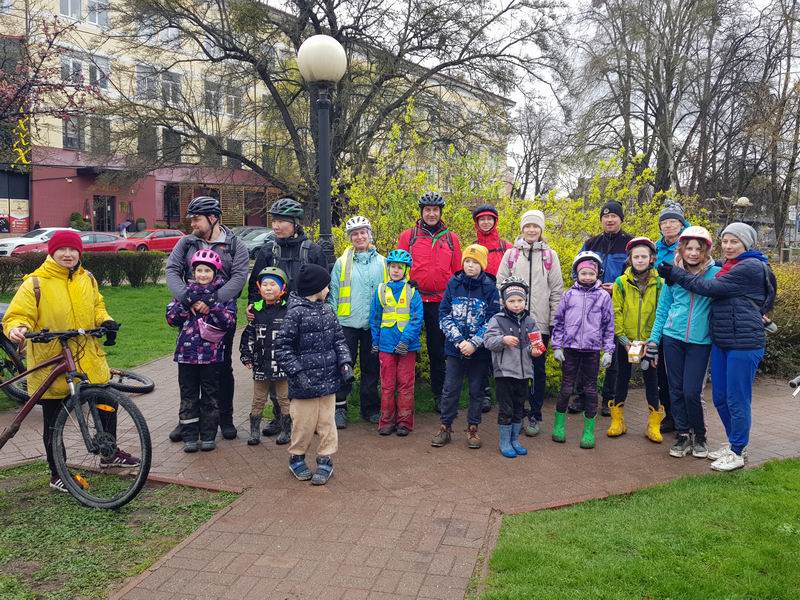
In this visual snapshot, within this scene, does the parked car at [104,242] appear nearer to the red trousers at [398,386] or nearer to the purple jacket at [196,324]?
the purple jacket at [196,324]

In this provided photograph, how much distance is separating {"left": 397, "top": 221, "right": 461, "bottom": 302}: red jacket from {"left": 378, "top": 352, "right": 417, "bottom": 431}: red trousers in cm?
70

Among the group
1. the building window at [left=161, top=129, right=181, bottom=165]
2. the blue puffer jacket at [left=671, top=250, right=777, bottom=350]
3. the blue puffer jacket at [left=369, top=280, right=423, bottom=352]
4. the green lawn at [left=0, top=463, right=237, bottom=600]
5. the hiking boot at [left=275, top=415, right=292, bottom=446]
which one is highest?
the building window at [left=161, top=129, right=181, bottom=165]

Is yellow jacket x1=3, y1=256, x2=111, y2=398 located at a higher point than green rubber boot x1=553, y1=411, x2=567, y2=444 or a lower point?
higher

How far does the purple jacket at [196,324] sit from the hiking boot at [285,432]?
81cm

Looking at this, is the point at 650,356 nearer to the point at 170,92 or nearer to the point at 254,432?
the point at 254,432

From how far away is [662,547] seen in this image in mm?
3574

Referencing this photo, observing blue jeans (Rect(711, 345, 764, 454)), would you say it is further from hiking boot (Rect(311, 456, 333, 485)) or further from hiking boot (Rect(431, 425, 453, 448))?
hiking boot (Rect(311, 456, 333, 485))

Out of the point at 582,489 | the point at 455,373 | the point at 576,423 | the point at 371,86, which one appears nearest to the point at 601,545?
the point at 582,489

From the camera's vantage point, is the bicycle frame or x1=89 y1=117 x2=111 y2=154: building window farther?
x1=89 y1=117 x2=111 y2=154: building window

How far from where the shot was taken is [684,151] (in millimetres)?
24297

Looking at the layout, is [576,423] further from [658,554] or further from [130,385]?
[130,385]

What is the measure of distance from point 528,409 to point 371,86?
12.5 m

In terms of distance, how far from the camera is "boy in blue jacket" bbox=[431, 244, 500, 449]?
213 inches

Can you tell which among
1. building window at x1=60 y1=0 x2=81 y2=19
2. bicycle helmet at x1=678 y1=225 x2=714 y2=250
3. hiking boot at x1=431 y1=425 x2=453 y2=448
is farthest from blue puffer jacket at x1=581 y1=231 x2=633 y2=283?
building window at x1=60 y1=0 x2=81 y2=19
